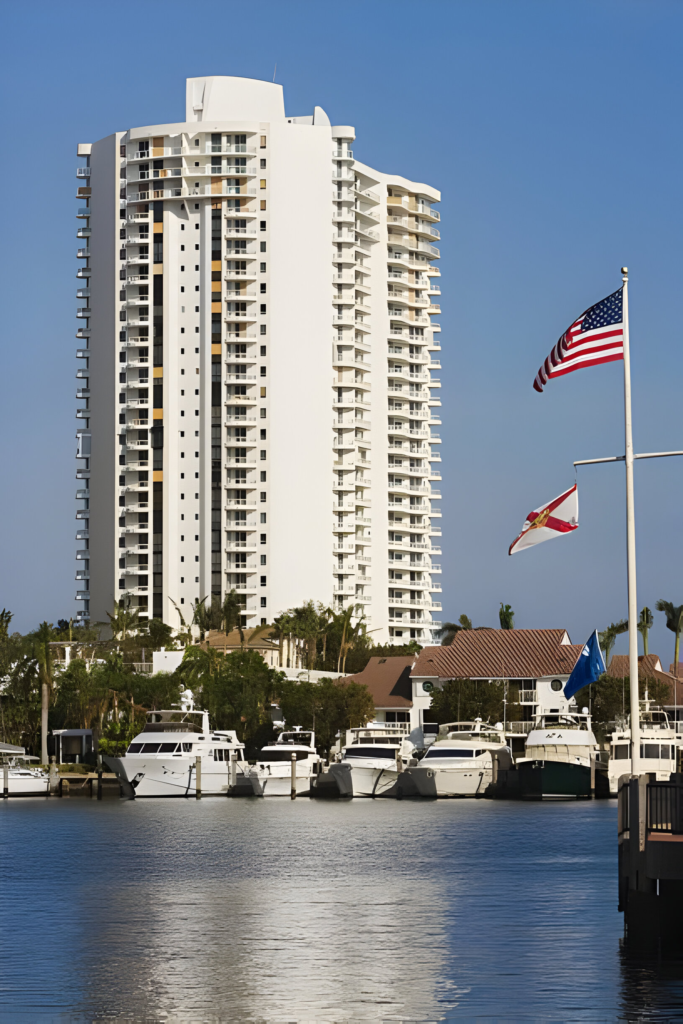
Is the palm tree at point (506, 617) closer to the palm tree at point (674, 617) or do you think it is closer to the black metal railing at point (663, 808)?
the palm tree at point (674, 617)

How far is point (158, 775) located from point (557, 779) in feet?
83.4

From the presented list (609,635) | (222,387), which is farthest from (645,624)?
(222,387)

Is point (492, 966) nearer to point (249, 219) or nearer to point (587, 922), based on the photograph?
point (587, 922)

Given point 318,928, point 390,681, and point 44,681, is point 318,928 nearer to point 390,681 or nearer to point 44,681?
point 44,681

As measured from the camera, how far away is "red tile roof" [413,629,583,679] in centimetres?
13000

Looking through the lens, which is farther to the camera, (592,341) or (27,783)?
(27,783)

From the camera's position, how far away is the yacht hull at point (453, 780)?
327ft

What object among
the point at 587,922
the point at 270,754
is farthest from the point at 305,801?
A: the point at 587,922

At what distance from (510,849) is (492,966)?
30.8 metres

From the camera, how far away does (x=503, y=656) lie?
434 feet

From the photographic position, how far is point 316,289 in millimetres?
199750

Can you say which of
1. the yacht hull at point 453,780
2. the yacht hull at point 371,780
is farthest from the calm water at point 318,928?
the yacht hull at point 371,780

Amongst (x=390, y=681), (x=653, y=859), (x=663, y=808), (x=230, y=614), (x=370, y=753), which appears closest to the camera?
(x=653, y=859)

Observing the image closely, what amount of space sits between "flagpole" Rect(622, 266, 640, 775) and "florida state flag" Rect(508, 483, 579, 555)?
1.26 metres
